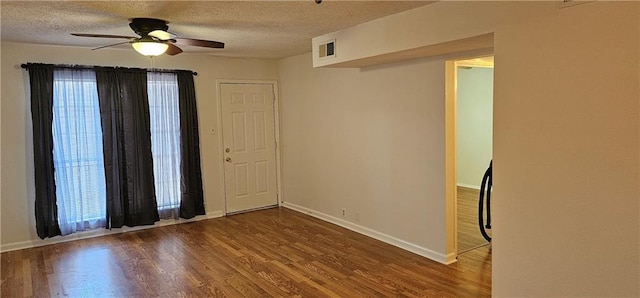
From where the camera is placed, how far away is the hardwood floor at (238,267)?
11.8 feet

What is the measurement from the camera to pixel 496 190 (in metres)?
2.96

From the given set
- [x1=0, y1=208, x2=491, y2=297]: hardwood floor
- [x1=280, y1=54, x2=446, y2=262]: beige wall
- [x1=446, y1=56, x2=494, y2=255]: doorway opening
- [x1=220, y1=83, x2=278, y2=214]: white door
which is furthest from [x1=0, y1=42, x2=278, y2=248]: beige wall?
[x1=446, y1=56, x2=494, y2=255]: doorway opening

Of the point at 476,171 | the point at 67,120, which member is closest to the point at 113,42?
the point at 67,120

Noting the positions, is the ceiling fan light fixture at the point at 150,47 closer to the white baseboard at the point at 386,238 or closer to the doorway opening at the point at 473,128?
the white baseboard at the point at 386,238

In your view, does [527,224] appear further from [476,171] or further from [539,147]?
[476,171]

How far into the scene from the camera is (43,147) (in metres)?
4.78

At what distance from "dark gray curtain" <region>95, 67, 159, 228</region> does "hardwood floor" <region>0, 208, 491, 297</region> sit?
30 centimetres

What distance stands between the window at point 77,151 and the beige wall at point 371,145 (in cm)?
256

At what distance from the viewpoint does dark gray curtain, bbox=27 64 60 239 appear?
4707mm

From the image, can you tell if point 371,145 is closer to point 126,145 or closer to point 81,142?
point 126,145

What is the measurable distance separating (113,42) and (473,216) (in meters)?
4.91

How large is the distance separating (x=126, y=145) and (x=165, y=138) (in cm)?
49

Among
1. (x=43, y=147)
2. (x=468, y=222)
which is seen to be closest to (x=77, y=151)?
(x=43, y=147)

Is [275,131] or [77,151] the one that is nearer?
[77,151]
